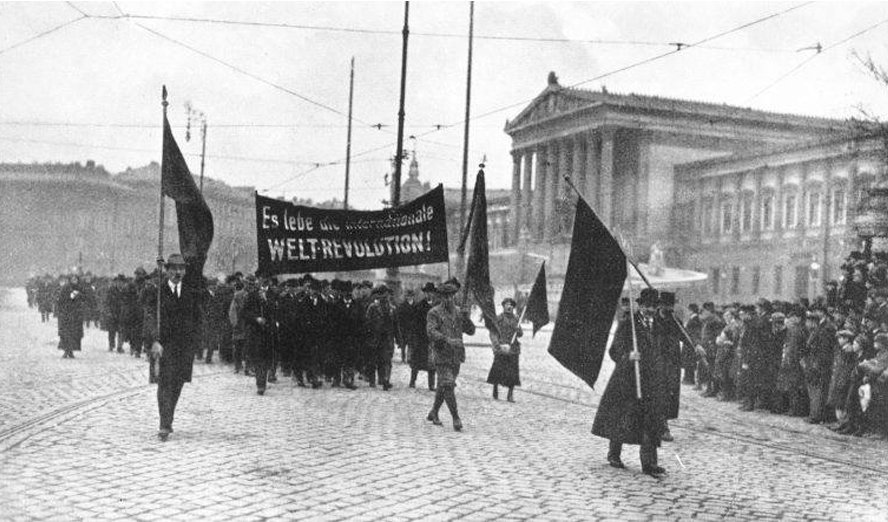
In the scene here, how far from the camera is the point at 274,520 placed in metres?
6.14

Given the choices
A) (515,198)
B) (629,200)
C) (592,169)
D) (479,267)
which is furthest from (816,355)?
(515,198)

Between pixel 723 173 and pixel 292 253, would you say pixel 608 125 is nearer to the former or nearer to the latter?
pixel 723 173

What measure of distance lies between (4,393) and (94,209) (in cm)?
8240

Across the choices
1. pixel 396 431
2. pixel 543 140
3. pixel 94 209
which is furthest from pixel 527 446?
pixel 94 209

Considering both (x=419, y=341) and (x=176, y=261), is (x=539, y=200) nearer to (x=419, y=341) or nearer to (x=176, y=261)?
(x=419, y=341)

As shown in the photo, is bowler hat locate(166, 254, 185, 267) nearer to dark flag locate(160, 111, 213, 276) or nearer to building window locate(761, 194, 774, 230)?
dark flag locate(160, 111, 213, 276)

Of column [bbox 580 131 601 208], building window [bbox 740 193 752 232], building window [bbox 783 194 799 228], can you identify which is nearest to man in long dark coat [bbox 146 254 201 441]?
building window [bbox 783 194 799 228]

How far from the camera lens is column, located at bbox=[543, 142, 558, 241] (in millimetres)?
80062

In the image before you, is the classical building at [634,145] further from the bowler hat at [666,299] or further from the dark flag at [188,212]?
the dark flag at [188,212]

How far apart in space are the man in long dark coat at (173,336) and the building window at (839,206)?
4633 centimetres

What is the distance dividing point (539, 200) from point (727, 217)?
2360 centimetres

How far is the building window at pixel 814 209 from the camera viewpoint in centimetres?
5309

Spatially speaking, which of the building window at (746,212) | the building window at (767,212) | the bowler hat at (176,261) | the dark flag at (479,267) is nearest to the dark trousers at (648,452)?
the dark flag at (479,267)

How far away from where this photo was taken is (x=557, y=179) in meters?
80.8
